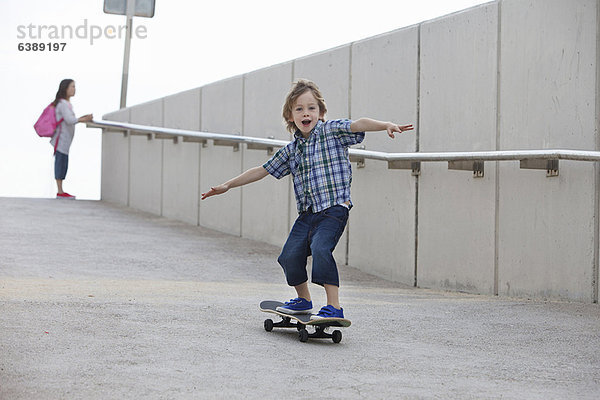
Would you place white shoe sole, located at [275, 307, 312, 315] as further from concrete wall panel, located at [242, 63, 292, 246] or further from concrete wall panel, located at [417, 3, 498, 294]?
concrete wall panel, located at [242, 63, 292, 246]

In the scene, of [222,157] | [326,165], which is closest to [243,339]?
[326,165]

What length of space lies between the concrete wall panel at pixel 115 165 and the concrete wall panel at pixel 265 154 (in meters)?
4.09

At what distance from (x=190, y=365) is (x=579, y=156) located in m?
2.97

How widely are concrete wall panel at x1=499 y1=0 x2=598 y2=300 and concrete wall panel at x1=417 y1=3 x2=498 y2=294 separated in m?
0.18

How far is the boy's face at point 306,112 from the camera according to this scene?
503 centimetres

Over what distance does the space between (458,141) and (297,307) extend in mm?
2649

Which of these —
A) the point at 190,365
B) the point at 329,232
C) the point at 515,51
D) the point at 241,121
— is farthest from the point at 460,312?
the point at 241,121

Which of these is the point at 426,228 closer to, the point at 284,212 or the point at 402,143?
the point at 402,143

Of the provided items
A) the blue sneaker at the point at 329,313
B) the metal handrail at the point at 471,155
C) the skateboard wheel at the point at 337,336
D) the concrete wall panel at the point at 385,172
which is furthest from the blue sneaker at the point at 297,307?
the concrete wall panel at the point at 385,172

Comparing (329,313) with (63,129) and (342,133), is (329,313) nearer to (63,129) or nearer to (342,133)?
(342,133)

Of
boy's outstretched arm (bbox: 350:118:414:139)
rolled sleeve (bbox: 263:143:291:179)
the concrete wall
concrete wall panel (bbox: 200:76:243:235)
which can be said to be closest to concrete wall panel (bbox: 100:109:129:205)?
concrete wall panel (bbox: 200:76:243:235)

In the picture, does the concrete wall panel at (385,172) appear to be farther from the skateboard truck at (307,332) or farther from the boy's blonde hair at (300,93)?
the skateboard truck at (307,332)

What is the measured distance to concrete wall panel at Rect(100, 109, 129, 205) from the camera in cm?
1433

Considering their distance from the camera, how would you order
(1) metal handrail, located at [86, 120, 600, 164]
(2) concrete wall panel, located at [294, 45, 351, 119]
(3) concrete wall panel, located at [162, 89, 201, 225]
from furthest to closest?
(3) concrete wall panel, located at [162, 89, 201, 225] → (2) concrete wall panel, located at [294, 45, 351, 119] → (1) metal handrail, located at [86, 120, 600, 164]
